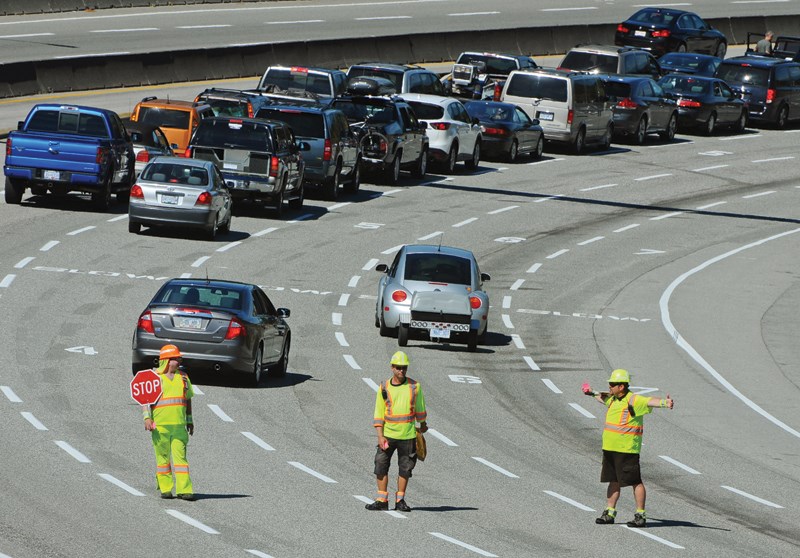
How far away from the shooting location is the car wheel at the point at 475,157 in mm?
43266

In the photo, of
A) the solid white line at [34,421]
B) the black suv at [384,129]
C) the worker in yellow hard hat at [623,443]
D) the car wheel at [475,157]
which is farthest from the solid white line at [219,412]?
the car wheel at [475,157]

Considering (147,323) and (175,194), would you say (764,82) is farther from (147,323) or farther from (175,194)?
(147,323)

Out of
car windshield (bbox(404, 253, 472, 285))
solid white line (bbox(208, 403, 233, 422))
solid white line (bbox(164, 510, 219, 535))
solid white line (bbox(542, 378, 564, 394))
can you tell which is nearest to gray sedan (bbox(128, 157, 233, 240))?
car windshield (bbox(404, 253, 472, 285))

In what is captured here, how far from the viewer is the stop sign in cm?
1455

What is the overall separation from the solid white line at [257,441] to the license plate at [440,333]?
7.18 meters

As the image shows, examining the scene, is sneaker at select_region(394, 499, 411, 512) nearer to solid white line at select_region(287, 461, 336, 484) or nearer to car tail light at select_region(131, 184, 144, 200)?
solid white line at select_region(287, 461, 336, 484)

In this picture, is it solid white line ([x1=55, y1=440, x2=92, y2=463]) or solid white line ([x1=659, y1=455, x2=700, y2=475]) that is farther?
solid white line ([x1=659, y1=455, x2=700, y2=475])

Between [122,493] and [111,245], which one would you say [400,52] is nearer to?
[111,245]

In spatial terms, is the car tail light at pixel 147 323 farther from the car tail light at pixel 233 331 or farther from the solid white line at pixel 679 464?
the solid white line at pixel 679 464

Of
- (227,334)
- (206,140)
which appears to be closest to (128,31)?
(206,140)

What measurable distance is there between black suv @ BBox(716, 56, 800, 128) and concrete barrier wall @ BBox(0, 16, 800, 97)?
10193 mm

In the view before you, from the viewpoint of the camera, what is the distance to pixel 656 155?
48750mm

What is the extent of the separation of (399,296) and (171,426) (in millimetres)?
10311

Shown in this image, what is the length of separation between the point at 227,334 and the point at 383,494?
18.5ft
